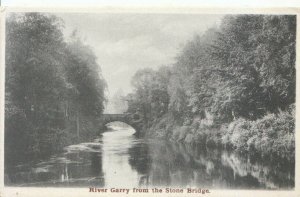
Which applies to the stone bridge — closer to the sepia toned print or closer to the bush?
the sepia toned print

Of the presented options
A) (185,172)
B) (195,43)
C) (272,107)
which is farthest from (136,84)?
(272,107)

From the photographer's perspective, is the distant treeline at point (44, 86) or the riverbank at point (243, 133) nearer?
the riverbank at point (243, 133)

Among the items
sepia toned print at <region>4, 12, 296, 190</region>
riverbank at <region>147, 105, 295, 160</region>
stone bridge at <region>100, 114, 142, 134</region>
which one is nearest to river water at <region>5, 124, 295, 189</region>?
sepia toned print at <region>4, 12, 296, 190</region>

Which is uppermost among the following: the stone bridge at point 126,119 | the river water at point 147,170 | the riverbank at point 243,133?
the stone bridge at point 126,119

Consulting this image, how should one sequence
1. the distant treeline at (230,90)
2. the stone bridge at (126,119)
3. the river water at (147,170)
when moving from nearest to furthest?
the river water at (147,170) → the distant treeline at (230,90) → the stone bridge at (126,119)

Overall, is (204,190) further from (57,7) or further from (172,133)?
(57,7)

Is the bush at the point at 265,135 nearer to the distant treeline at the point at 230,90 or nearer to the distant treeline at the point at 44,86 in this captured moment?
the distant treeline at the point at 230,90

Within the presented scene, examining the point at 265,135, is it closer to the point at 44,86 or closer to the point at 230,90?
the point at 230,90

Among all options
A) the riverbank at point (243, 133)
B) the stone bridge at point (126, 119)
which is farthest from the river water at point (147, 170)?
the stone bridge at point (126, 119)

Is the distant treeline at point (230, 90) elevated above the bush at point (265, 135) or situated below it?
above
